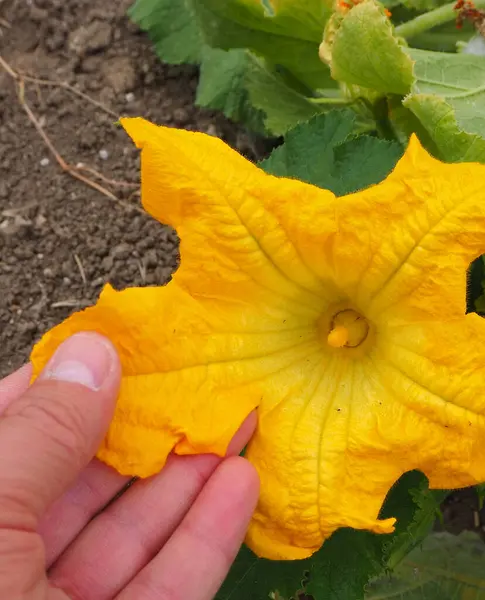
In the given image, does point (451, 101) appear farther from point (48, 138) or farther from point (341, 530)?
point (48, 138)

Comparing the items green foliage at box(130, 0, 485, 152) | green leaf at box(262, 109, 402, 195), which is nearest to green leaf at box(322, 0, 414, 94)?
green foliage at box(130, 0, 485, 152)

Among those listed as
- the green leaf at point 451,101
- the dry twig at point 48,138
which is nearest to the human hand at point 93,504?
the green leaf at point 451,101

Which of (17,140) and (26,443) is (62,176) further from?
Answer: (26,443)

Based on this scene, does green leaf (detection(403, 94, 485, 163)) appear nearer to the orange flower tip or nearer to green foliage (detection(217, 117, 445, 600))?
green foliage (detection(217, 117, 445, 600))

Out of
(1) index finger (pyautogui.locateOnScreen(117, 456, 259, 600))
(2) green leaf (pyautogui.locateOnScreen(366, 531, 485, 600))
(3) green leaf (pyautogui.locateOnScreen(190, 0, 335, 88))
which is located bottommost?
(2) green leaf (pyautogui.locateOnScreen(366, 531, 485, 600))

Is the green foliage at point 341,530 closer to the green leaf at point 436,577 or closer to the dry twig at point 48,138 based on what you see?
the green leaf at point 436,577

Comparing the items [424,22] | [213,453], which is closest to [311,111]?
[424,22]
